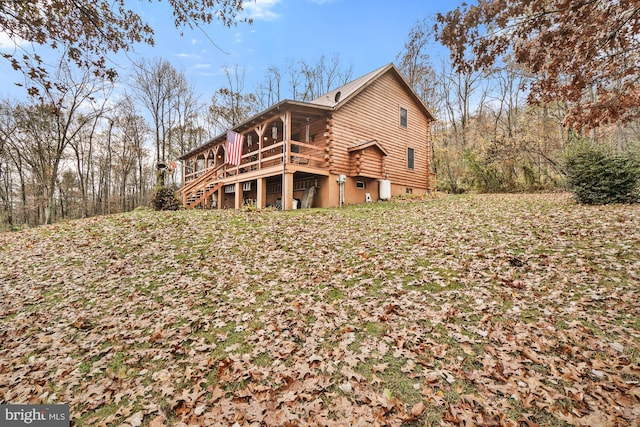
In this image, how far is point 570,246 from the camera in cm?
608

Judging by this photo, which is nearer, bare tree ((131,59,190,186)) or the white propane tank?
the white propane tank

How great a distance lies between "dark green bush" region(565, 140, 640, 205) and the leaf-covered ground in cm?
235

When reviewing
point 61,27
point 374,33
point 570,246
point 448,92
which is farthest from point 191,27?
point 448,92

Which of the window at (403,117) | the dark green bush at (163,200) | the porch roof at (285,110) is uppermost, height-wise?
the window at (403,117)

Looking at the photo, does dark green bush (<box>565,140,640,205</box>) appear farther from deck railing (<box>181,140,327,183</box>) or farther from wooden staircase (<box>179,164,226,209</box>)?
wooden staircase (<box>179,164,226,209</box>)

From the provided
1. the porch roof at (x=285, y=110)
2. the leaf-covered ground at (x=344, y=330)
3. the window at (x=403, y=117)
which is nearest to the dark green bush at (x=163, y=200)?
the porch roof at (x=285, y=110)

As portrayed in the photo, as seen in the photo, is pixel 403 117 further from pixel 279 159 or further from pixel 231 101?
pixel 231 101

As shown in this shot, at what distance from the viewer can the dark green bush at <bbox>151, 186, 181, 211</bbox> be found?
592 inches

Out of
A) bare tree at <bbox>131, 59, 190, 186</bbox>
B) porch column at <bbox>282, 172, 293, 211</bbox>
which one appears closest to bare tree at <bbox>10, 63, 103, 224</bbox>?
bare tree at <bbox>131, 59, 190, 186</bbox>

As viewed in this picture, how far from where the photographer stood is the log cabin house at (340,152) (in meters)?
14.6

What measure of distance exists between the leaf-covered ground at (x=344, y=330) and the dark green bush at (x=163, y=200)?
7.30 m

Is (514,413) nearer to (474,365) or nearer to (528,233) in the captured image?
(474,365)

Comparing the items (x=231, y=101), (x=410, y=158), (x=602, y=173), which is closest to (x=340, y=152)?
(x=410, y=158)

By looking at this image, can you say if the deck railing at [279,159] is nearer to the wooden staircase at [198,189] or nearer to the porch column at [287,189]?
the wooden staircase at [198,189]
